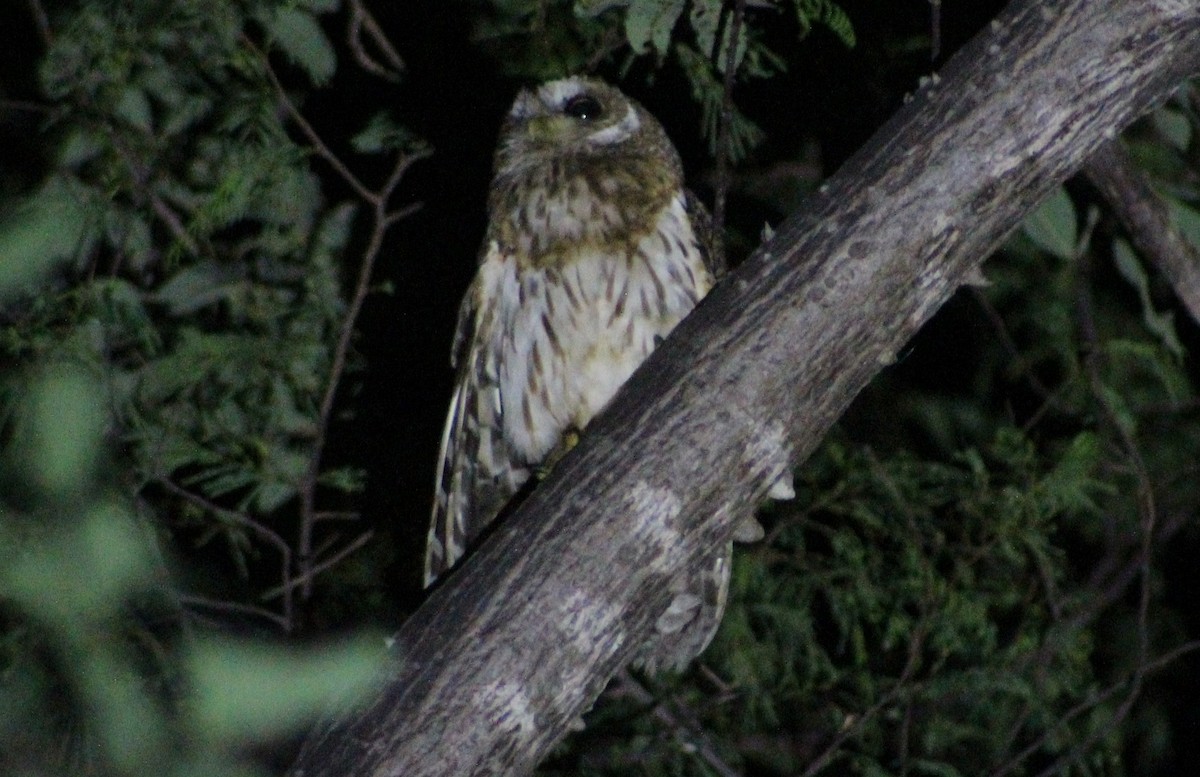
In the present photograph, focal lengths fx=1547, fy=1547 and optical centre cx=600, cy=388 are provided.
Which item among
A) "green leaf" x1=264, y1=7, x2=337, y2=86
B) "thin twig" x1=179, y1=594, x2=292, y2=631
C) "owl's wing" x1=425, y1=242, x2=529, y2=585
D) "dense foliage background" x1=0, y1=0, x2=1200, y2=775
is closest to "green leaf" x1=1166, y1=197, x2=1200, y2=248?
"dense foliage background" x1=0, y1=0, x2=1200, y2=775

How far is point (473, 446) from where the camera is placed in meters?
3.16

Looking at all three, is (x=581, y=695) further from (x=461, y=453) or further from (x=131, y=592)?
(x=461, y=453)

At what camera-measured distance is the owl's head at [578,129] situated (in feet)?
10.3

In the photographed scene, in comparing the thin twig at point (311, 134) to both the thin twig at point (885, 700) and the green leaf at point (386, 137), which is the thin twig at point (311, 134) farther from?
the thin twig at point (885, 700)

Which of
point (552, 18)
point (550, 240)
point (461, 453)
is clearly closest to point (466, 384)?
point (461, 453)

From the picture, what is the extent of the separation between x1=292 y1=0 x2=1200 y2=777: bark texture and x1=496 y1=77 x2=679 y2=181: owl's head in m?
1.10

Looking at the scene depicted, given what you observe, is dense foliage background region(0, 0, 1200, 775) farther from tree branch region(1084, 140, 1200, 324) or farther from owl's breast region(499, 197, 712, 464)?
owl's breast region(499, 197, 712, 464)

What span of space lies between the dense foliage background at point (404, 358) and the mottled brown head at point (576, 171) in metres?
0.20

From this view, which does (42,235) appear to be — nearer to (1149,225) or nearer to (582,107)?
(582,107)

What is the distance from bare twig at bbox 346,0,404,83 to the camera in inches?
123

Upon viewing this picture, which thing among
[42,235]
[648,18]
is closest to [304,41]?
[42,235]

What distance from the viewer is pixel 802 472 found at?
154 inches

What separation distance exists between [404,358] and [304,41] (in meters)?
0.85

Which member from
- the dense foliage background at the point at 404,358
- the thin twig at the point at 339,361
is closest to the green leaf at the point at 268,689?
the dense foliage background at the point at 404,358
